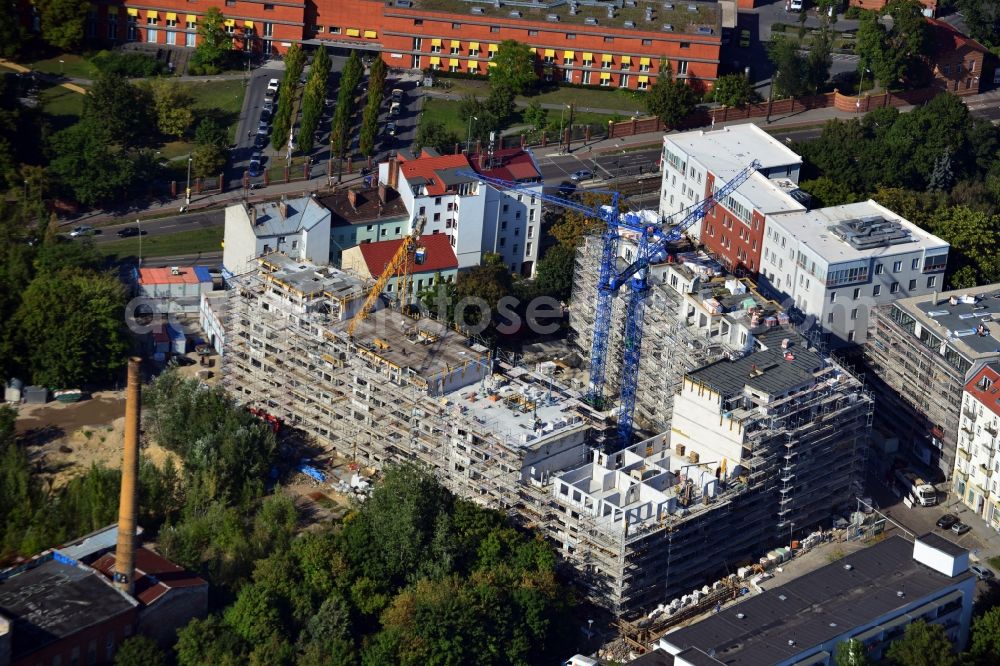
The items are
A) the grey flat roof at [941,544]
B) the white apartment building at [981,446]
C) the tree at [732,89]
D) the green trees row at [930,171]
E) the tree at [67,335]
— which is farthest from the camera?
the tree at [732,89]

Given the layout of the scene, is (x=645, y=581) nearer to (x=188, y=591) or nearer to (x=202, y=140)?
(x=188, y=591)

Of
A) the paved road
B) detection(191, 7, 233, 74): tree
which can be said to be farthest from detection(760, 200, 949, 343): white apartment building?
detection(191, 7, 233, 74): tree

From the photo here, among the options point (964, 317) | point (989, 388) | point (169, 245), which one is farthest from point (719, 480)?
point (169, 245)

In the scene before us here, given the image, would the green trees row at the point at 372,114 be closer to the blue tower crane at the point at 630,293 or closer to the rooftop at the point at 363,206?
the rooftop at the point at 363,206

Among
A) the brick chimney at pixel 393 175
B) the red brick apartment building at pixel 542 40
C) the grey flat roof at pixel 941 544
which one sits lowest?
the grey flat roof at pixel 941 544

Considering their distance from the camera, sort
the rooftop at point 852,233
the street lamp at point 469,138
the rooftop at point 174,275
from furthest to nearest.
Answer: the street lamp at point 469,138, the rooftop at point 174,275, the rooftop at point 852,233

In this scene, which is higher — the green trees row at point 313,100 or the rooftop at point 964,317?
the green trees row at point 313,100

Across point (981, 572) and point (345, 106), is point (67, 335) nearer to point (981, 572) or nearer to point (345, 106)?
point (345, 106)

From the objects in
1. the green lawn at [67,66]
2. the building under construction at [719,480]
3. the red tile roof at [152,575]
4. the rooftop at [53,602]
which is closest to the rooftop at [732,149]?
the building under construction at [719,480]

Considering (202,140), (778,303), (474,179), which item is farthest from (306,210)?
(778,303)
